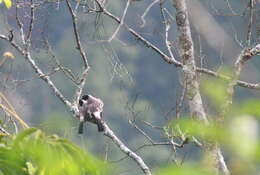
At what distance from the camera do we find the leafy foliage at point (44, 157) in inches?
28.5

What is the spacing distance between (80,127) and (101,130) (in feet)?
0.90

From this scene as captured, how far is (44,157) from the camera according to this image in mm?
704

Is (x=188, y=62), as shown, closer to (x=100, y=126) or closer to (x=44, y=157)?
(x=100, y=126)

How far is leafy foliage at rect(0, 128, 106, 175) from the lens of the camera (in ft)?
2.37

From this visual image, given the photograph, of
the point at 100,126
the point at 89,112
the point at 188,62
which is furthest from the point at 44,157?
the point at 89,112

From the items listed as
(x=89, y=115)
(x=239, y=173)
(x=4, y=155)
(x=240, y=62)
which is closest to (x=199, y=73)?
(x=240, y=62)

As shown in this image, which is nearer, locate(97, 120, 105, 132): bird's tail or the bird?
locate(97, 120, 105, 132): bird's tail

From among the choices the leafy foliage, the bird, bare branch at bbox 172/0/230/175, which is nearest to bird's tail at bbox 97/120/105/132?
the bird

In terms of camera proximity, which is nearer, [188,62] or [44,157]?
[44,157]

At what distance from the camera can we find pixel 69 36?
28844 millimetres

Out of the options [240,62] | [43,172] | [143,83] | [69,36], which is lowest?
[43,172]

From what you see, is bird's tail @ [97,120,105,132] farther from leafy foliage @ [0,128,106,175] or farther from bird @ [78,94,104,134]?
leafy foliage @ [0,128,106,175]

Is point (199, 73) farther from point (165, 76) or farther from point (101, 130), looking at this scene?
point (165, 76)

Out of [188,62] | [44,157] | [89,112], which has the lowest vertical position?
[44,157]
